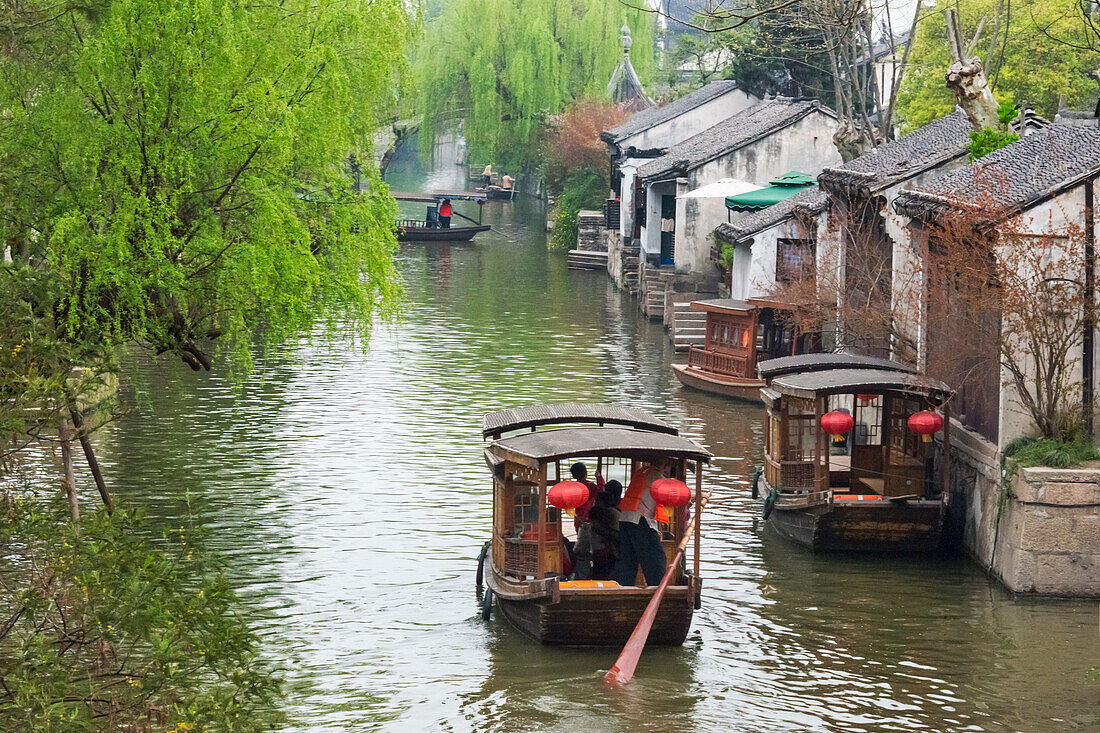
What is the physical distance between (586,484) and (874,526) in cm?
423

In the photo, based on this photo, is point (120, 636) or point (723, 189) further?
point (723, 189)

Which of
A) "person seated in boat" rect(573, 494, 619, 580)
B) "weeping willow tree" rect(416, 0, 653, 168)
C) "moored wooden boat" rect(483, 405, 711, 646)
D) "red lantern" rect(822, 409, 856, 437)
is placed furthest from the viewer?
"weeping willow tree" rect(416, 0, 653, 168)

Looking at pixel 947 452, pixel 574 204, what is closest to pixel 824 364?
pixel 947 452

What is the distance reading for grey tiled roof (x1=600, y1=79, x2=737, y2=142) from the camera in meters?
49.1

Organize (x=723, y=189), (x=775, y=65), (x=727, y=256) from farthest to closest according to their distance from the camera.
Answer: (x=775, y=65) < (x=723, y=189) < (x=727, y=256)

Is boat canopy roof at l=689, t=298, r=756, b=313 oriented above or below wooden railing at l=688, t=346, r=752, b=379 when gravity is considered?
above

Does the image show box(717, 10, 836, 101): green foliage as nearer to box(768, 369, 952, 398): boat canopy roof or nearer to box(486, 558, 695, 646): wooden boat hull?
box(768, 369, 952, 398): boat canopy roof

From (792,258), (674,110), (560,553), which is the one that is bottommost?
(560,553)

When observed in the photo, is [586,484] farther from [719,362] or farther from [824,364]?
[719,362]

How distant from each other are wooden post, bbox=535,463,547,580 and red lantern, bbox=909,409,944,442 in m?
5.46

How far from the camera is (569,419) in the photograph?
15.1 meters

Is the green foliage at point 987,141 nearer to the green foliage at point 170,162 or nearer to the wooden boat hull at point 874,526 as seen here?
the wooden boat hull at point 874,526

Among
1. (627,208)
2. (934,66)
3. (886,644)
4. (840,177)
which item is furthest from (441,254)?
(886,644)

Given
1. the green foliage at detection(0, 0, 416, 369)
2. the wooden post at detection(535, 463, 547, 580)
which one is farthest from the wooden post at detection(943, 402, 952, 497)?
the green foliage at detection(0, 0, 416, 369)
